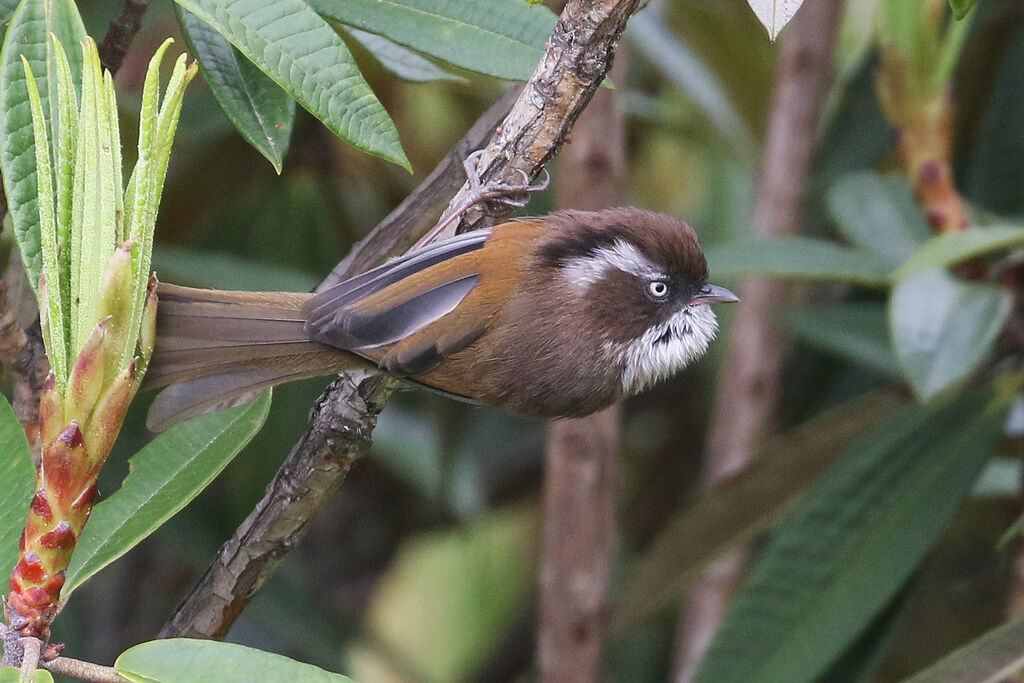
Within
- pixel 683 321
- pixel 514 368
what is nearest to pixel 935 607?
pixel 683 321

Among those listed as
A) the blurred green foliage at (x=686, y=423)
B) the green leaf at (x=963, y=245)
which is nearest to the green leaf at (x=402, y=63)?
the blurred green foliage at (x=686, y=423)

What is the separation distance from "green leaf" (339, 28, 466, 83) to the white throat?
0.58 meters

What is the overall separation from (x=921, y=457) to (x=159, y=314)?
1571mm

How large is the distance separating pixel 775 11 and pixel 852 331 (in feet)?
5.56

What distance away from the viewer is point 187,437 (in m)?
1.36

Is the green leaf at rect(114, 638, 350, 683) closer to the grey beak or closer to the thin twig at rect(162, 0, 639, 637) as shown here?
the thin twig at rect(162, 0, 639, 637)

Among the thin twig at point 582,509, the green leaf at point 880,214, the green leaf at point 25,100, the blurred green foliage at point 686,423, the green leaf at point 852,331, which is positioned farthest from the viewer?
the green leaf at point 852,331

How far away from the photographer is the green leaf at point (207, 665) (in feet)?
3.46

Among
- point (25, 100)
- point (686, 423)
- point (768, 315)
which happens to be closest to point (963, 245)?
point (768, 315)

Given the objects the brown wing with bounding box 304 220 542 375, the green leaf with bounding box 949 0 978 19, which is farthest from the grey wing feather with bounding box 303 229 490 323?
the green leaf with bounding box 949 0 978 19

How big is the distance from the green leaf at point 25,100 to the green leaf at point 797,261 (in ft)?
4.56

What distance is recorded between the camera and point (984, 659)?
1661 millimetres

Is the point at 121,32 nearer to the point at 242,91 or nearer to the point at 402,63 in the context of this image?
the point at 242,91

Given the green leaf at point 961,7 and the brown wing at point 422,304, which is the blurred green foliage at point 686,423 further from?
the green leaf at point 961,7
